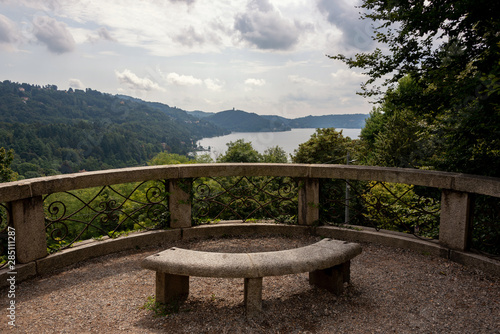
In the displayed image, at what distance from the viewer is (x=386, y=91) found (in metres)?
8.03

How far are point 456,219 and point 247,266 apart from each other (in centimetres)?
294

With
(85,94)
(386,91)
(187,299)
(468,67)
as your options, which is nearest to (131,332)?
(187,299)

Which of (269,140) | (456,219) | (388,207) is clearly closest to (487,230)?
(456,219)

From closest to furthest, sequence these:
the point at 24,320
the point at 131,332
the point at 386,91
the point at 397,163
Result: the point at 131,332 < the point at 24,320 < the point at 386,91 < the point at 397,163

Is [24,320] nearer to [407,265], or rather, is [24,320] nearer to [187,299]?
[187,299]

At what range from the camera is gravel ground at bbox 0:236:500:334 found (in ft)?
9.82

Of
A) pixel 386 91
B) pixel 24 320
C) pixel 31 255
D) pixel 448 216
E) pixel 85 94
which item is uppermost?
pixel 85 94

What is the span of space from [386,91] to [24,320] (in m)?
7.97

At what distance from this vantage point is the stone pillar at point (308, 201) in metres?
5.30

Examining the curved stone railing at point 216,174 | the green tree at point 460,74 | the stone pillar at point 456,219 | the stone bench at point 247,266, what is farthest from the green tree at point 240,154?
the stone bench at point 247,266

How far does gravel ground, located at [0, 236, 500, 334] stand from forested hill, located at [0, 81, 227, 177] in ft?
199

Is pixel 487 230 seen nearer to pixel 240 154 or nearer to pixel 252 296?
pixel 252 296

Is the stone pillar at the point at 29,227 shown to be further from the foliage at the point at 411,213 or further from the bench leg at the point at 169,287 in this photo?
the foliage at the point at 411,213

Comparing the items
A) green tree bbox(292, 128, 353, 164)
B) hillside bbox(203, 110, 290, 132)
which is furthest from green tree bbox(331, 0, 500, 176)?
hillside bbox(203, 110, 290, 132)
